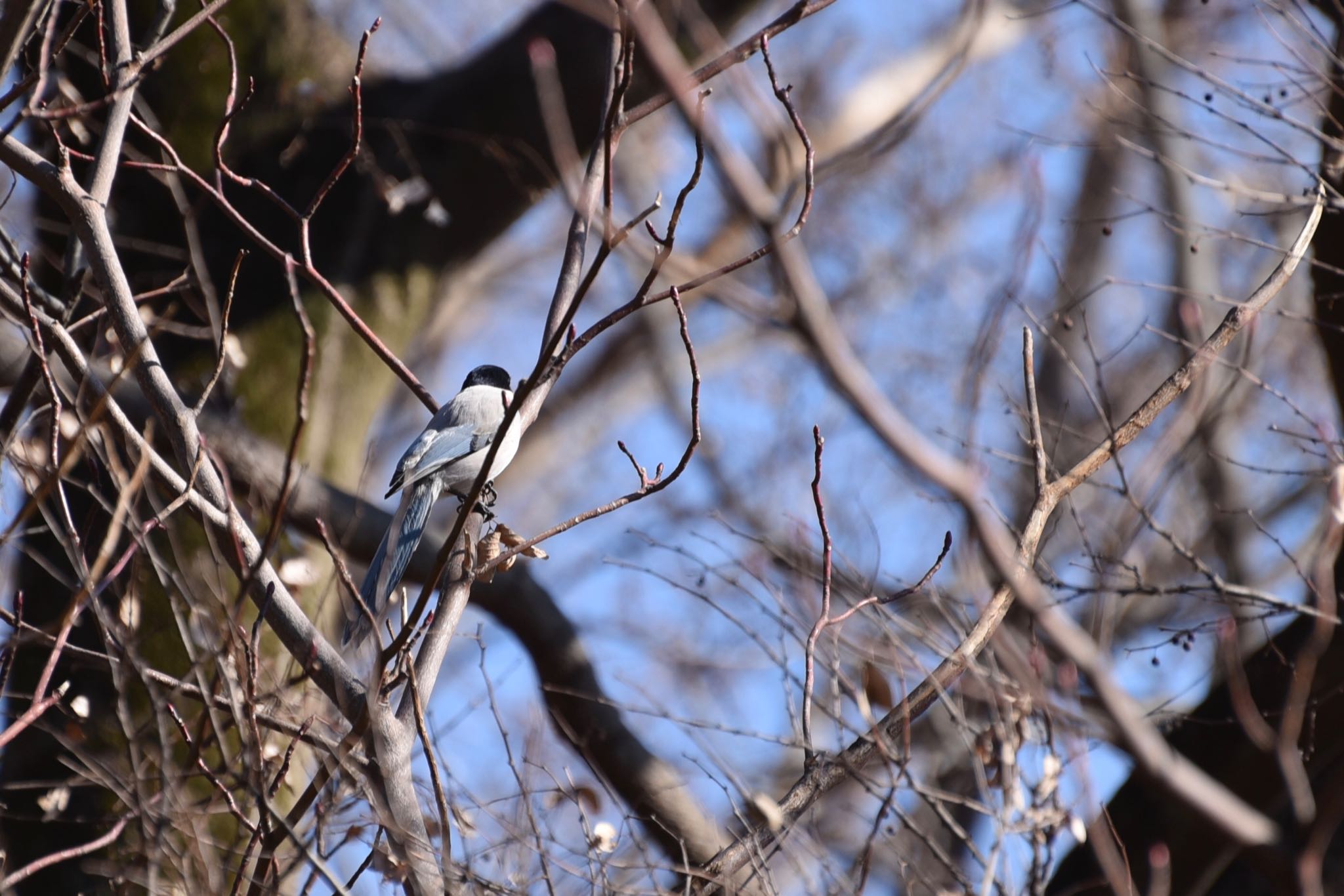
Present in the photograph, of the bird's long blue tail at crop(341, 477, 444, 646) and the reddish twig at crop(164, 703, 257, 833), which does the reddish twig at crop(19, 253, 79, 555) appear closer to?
the reddish twig at crop(164, 703, 257, 833)

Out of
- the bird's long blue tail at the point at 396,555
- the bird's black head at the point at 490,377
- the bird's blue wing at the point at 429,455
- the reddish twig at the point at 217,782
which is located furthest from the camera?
the bird's black head at the point at 490,377

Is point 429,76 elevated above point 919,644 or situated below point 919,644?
above

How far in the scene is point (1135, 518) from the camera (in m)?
3.50

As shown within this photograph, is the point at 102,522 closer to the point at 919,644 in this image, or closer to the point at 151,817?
the point at 151,817

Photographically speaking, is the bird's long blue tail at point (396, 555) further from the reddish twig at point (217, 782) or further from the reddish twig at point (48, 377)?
the reddish twig at point (48, 377)

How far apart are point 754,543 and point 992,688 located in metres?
1.00

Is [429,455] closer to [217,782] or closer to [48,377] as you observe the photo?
[48,377]

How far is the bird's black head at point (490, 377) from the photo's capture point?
5117 mm

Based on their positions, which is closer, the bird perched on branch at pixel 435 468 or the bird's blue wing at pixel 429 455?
the bird perched on branch at pixel 435 468

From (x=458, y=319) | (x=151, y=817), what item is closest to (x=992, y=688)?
(x=151, y=817)

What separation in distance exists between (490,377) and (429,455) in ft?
4.65

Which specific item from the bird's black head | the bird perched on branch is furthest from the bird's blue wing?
the bird's black head

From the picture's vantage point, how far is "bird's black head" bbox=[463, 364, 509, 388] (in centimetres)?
512

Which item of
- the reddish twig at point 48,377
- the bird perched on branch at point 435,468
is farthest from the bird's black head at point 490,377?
the reddish twig at point 48,377
